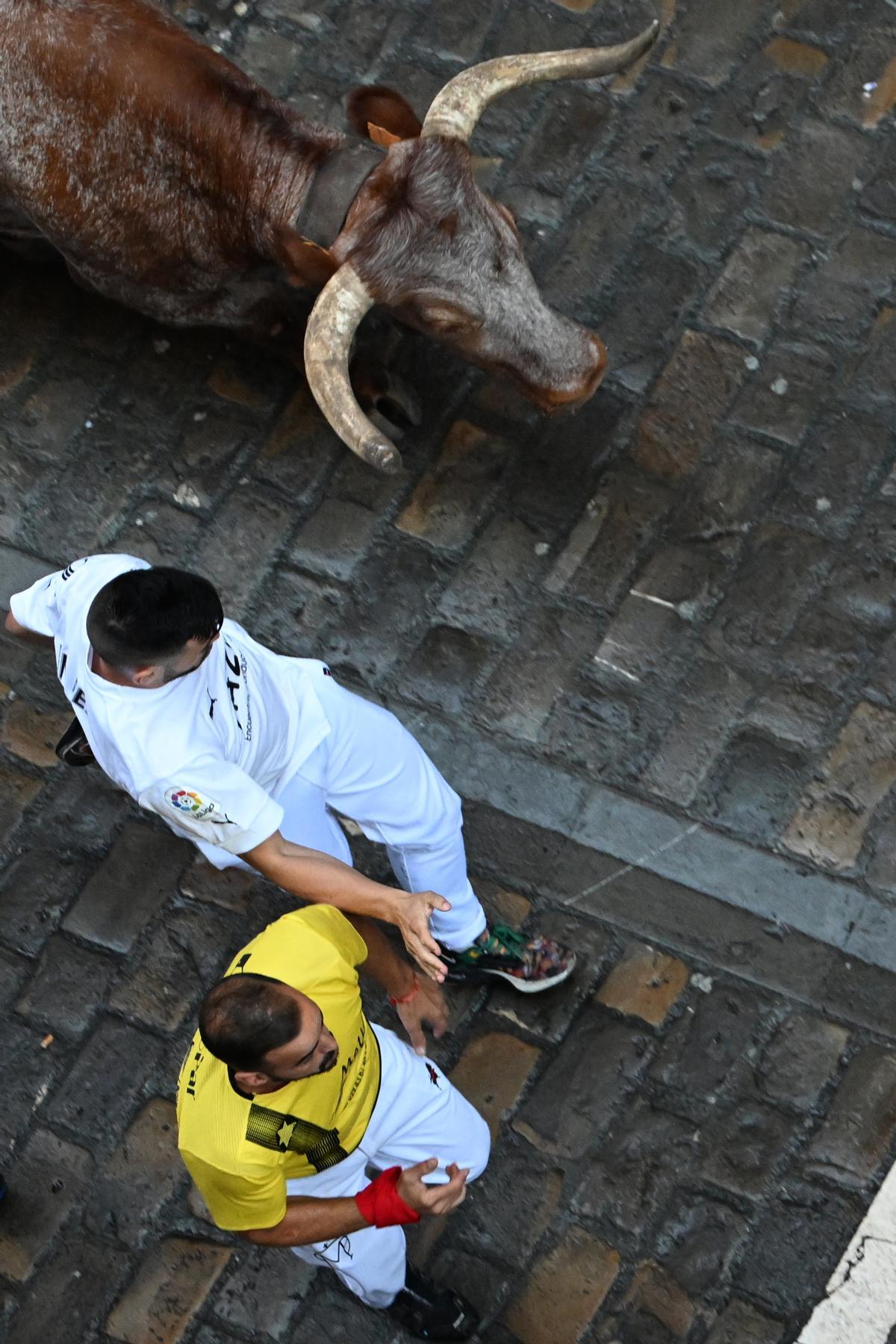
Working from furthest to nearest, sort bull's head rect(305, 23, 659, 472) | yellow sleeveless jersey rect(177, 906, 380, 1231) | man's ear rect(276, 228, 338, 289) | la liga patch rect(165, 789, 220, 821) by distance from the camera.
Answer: man's ear rect(276, 228, 338, 289) < bull's head rect(305, 23, 659, 472) < la liga patch rect(165, 789, 220, 821) < yellow sleeveless jersey rect(177, 906, 380, 1231)

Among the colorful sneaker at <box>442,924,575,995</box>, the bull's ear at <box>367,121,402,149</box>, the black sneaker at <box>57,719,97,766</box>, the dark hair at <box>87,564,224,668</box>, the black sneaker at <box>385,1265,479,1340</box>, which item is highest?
the bull's ear at <box>367,121,402,149</box>

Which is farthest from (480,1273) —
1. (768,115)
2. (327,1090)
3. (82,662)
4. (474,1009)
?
(768,115)

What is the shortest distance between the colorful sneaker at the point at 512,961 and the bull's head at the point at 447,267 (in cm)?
178

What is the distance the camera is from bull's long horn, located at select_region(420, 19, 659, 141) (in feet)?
16.1

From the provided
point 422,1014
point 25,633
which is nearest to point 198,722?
point 25,633

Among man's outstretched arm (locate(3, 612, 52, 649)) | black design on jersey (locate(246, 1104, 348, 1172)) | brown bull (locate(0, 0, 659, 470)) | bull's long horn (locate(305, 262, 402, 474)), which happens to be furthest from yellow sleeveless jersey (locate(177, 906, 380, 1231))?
brown bull (locate(0, 0, 659, 470))

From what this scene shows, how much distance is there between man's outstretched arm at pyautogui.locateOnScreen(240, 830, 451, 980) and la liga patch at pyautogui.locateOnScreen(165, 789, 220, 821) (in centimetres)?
18

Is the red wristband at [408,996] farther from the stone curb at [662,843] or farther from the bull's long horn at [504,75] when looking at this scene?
the bull's long horn at [504,75]

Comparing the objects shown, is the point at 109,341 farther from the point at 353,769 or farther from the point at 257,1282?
the point at 257,1282

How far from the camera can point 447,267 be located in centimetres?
495

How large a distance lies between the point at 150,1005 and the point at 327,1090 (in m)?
1.60

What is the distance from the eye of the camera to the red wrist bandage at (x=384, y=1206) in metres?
3.29

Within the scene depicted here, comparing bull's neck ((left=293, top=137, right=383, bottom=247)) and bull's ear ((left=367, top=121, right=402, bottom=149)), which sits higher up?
bull's ear ((left=367, top=121, right=402, bottom=149))

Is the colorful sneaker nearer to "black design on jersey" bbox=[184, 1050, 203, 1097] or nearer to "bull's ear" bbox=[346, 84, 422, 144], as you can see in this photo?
"black design on jersey" bbox=[184, 1050, 203, 1097]
